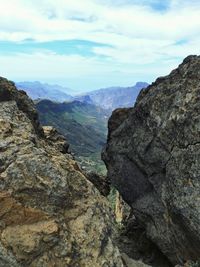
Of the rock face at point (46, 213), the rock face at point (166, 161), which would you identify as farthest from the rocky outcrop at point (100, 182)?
the rock face at point (46, 213)

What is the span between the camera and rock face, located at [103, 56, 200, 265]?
2256 centimetres

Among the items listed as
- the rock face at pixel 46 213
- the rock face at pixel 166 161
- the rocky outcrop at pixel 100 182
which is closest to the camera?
the rock face at pixel 46 213

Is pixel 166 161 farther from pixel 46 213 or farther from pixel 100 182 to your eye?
pixel 100 182

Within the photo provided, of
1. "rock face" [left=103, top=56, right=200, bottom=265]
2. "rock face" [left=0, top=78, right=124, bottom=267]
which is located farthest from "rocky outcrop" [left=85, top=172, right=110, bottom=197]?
"rock face" [left=0, top=78, right=124, bottom=267]

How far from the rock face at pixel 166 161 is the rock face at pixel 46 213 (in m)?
4.21

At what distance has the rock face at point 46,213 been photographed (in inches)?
712

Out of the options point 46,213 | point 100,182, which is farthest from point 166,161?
point 100,182

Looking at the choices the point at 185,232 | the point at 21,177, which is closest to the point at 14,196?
the point at 21,177

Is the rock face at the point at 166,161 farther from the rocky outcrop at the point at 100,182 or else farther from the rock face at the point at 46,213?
the rocky outcrop at the point at 100,182

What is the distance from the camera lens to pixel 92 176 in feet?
120

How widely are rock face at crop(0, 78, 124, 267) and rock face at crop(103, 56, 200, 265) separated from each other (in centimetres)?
421

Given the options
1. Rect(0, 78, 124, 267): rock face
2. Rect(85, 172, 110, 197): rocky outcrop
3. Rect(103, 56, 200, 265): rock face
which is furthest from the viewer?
Rect(85, 172, 110, 197): rocky outcrop

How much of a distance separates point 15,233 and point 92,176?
61.2ft

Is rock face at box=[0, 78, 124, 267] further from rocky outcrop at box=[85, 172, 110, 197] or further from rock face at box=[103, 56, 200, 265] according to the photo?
rocky outcrop at box=[85, 172, 110, 197]
